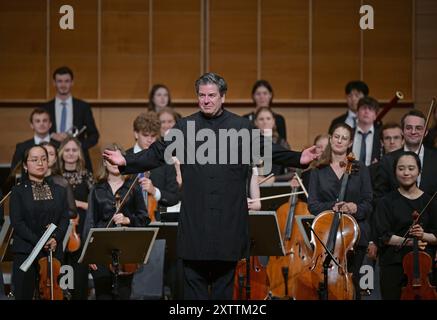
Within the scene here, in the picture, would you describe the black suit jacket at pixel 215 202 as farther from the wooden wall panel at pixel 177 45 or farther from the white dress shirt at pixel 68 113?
the wooden wall panel at pixel 177 45

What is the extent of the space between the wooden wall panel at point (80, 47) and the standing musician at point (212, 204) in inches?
177

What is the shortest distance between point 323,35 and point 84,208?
3.23 m

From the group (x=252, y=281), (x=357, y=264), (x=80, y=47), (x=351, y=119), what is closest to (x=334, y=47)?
(x=351, y=119)

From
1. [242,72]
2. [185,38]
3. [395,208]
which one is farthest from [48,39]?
[395,208]

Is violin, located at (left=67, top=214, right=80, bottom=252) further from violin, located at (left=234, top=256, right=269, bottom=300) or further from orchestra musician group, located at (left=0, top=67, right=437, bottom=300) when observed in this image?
violin, located at (left=234, top=256, right=269, bottom=300)

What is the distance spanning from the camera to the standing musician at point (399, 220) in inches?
234

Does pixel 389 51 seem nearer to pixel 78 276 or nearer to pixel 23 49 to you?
pixel 23 49

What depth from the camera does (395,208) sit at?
6.05m

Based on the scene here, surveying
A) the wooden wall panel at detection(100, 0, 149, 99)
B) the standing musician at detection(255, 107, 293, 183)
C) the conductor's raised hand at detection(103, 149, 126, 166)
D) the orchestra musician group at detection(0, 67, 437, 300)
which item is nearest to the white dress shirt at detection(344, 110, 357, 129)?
the orchestra musician group at detection(0, 67, 437, 300)

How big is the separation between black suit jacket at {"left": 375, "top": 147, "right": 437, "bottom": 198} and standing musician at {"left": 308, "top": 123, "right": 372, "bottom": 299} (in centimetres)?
38

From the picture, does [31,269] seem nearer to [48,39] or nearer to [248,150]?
[248,150]

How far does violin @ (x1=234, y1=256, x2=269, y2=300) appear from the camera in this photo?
19.6ft

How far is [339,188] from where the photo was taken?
19.6ft

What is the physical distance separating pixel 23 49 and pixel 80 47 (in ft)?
1.71
